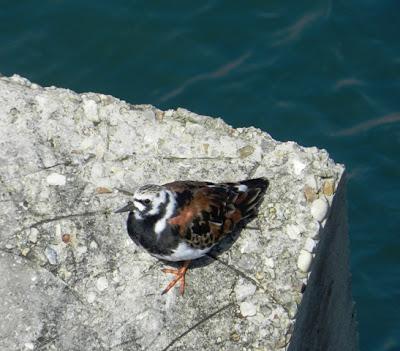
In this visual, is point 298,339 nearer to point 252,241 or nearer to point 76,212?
point 252,241

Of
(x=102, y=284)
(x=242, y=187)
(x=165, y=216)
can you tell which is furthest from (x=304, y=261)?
(x=102, y=284)

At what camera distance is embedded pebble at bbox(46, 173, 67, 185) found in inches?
231

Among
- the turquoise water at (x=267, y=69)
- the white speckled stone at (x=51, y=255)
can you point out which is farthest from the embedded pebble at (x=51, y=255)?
the turquoise water at (x=267, y=69)

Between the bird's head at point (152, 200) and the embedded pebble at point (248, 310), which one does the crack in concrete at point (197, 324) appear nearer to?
the embedded pebble at point (248, 310)

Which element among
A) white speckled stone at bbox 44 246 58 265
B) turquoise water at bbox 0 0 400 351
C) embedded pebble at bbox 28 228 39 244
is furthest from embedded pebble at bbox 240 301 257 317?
turquoise water at bbox 0 0 400 351

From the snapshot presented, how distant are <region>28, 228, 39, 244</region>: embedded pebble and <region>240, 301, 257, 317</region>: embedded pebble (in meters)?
1.23

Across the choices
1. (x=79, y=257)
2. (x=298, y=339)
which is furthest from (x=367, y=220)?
(x=79, y=257)

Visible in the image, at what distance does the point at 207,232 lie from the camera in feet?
17.9

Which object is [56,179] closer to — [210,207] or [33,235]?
[33,235]

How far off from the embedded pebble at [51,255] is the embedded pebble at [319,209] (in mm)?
1486

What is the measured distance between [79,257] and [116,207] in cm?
39

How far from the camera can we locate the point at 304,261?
5.56 m

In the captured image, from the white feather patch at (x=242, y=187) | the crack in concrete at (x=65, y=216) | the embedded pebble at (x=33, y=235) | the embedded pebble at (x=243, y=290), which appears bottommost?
the embedded pebble at (x=243, y=290)

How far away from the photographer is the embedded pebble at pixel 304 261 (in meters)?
5.56
